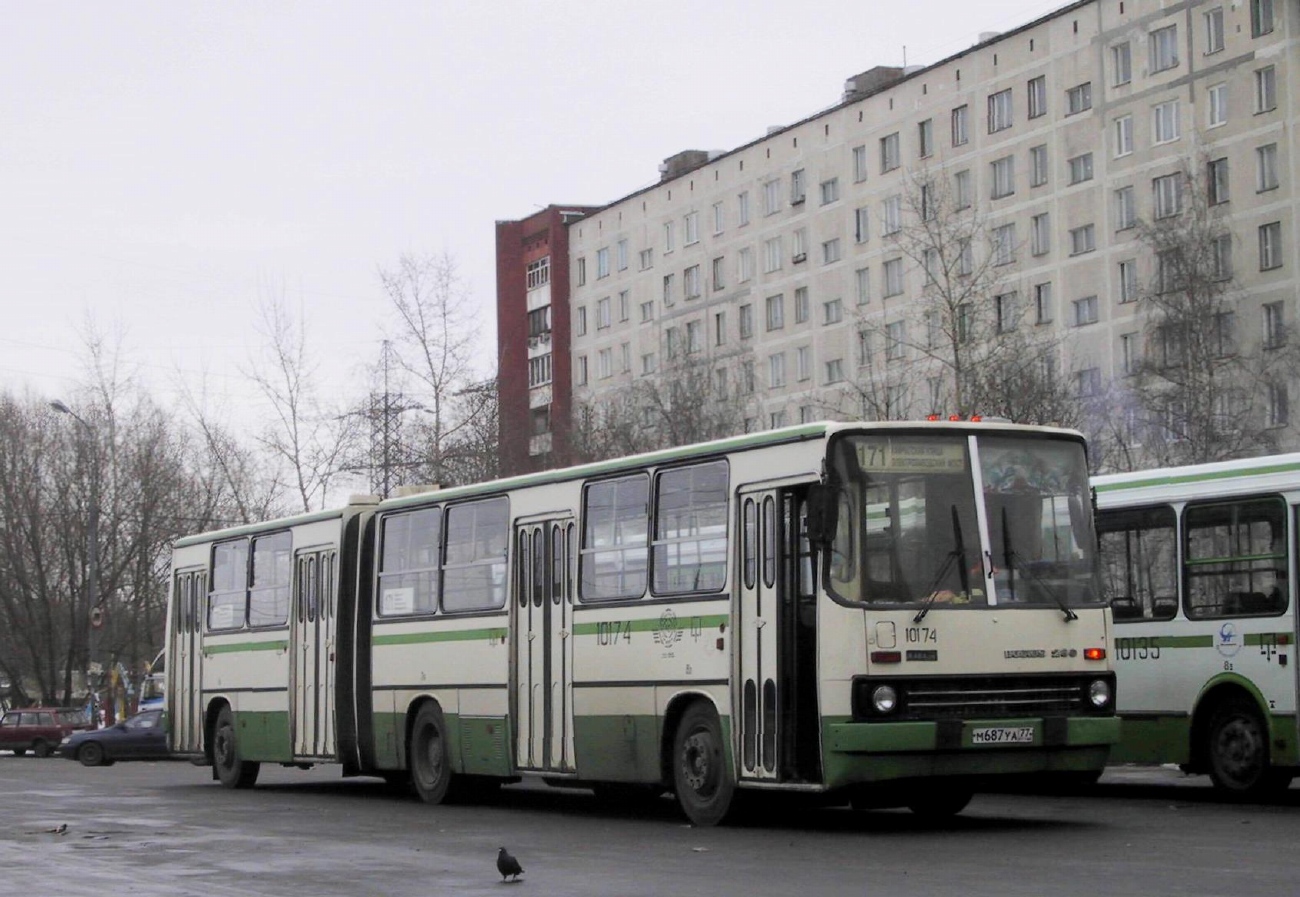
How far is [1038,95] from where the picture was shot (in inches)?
2586

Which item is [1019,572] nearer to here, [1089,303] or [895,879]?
[895,879]

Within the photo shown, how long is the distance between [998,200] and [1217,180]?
31.3ft

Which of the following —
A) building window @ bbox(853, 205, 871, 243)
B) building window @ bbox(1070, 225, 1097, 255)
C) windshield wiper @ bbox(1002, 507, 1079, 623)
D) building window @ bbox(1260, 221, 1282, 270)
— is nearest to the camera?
windshield wiper @ bbox(1002, 507, 1079, 623)

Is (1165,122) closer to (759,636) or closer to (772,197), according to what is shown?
(772,197)

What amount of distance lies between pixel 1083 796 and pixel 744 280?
202 ft

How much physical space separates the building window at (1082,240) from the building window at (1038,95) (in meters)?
4.00

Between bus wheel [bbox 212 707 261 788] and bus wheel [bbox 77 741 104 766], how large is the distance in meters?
19.5

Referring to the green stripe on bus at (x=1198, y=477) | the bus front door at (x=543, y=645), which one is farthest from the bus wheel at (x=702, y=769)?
the green stripe on bus at (x=1198, y=477)

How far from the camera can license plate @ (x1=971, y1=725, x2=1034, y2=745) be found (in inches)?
600

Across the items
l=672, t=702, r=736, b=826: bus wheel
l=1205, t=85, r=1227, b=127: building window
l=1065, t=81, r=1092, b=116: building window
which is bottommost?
l=672, t=702, r=736, b=826: bus wheel

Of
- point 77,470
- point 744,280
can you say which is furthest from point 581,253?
point 77,470

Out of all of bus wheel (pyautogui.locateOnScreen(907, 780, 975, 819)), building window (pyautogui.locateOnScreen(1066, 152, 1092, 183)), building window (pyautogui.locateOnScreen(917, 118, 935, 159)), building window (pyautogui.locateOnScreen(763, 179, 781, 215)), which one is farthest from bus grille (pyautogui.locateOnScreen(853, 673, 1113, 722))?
building window (pyautogui.locateOnScreen(763, 179, 781, 215))

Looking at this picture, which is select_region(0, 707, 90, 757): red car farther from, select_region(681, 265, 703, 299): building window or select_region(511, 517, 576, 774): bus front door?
select_region(681, 265, 703, 299): building window

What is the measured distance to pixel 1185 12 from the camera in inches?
2378
